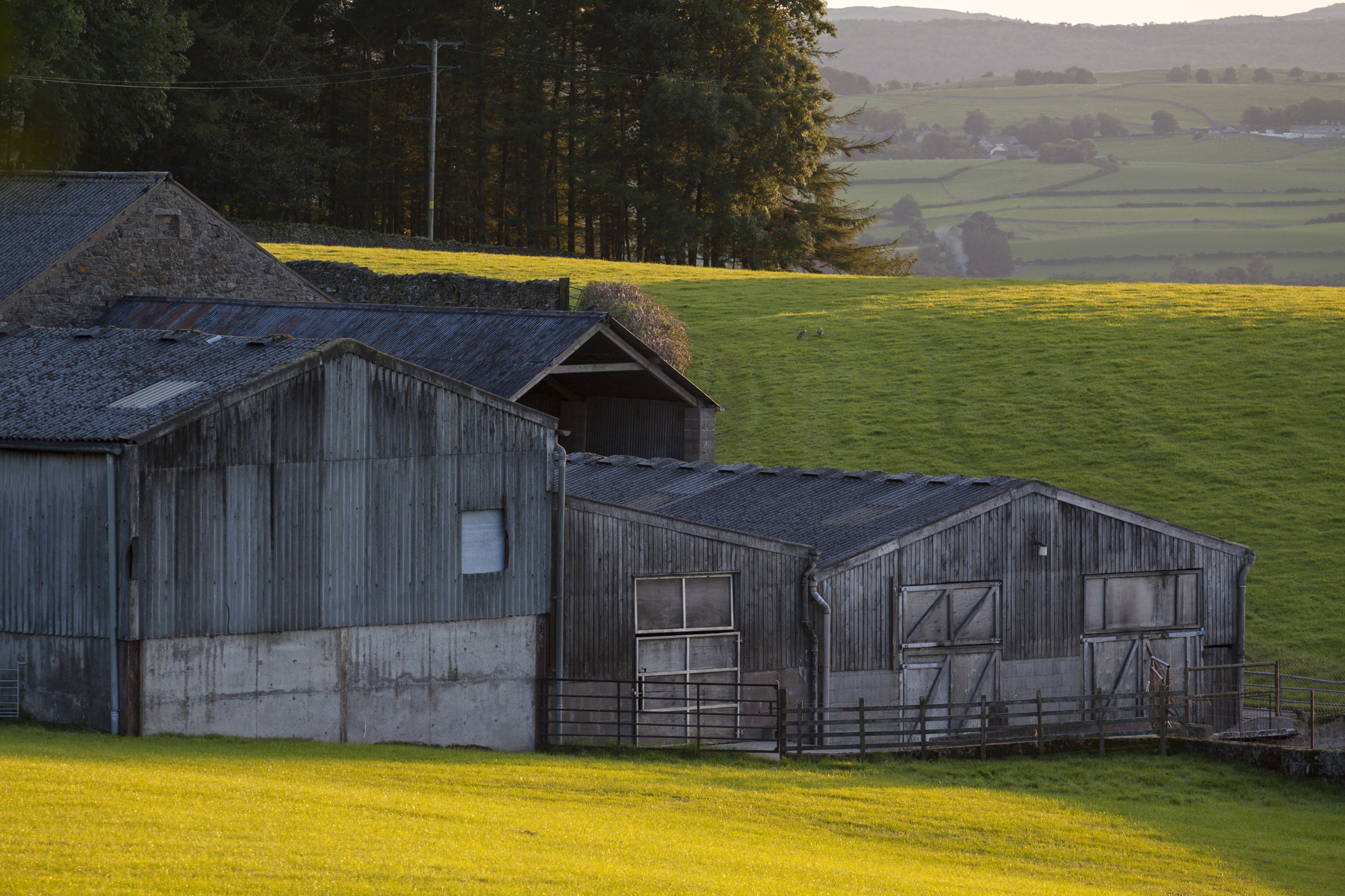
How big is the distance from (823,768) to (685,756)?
6.70 feet

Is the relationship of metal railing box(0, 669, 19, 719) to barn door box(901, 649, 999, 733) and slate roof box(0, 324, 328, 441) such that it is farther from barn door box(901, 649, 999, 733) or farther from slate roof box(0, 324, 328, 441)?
barn door box(901, 649, 999, 733)

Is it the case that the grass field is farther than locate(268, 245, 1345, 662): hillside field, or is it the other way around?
locate(268, 245, 1345, 662): hillside field

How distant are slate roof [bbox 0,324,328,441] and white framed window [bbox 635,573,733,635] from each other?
640 cm

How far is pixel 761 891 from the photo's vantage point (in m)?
13.6

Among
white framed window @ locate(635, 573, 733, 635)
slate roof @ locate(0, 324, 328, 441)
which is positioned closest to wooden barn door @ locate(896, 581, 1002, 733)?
white framed window @ locate(635, 573, 733, 635)

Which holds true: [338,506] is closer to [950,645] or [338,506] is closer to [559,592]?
[559,592]

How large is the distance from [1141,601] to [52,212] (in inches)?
1036

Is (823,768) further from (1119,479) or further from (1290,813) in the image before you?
(1119,479)

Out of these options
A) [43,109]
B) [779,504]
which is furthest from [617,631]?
[43,109]

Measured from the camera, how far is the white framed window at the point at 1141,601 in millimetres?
26844

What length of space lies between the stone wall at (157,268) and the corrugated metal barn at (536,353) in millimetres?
773

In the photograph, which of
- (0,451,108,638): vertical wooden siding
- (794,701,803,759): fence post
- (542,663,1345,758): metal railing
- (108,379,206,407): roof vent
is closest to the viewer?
(0,451,108,638): vertical wooden siding

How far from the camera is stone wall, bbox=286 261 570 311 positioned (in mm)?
44250

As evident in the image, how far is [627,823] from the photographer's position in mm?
16469
